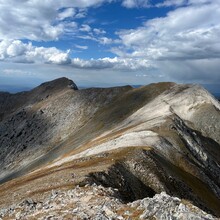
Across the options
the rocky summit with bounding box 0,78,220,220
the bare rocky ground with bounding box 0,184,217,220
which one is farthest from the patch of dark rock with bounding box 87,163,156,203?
the bare rocky ground with bounding box 0,184,217,220

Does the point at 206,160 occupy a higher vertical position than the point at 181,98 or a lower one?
lower

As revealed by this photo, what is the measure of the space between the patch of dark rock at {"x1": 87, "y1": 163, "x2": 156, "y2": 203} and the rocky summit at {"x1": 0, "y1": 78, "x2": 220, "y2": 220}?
0.61 ft

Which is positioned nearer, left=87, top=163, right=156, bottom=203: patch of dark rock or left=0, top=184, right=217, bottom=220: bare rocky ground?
left=0, top=184, right=217, bottom=220: bare rocky ground

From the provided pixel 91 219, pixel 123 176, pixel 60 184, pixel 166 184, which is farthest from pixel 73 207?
pixel 166 184

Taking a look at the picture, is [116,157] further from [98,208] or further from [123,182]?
[98,208]

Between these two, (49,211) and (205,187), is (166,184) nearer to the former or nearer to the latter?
(205,187)

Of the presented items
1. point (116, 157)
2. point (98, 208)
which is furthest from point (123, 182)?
point (98, 208)

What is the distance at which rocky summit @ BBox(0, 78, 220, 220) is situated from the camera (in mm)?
29625

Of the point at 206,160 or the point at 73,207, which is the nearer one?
the point at 73,207

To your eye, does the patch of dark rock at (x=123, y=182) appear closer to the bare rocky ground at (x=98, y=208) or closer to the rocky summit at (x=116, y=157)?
the rocky summit at (x=116, y=157)

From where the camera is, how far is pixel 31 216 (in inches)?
1115

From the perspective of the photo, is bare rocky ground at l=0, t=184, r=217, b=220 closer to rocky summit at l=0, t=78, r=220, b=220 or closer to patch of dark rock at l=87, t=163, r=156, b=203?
rocky summit at l=0, t=78, r=220, b=220

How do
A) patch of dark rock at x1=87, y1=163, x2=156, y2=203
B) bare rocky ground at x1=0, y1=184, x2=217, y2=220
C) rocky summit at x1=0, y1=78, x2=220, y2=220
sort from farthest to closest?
patch of dark rock at x1=87, y1=163, x2=156, y2=203 < rocky summit at x1=0, y1=78, x2=220, y2=220 < bare rocky ground at x1=0, y1=184, x2=217, y2=220

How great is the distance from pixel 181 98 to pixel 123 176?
319 ft
